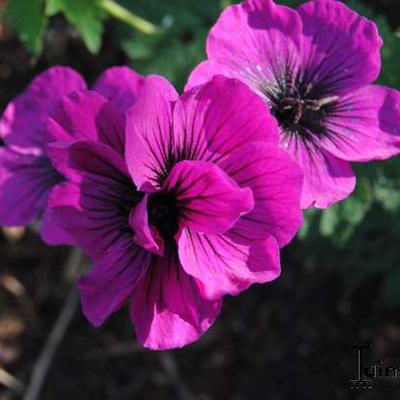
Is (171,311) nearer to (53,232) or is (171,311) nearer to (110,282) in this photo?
(110,282)

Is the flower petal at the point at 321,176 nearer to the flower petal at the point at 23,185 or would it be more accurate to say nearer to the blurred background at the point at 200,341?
the flower petal at the point at 23,185

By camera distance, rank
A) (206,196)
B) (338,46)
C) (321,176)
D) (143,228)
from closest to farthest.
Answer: (143,228)
(206,196)
(321,176)
(338,46)

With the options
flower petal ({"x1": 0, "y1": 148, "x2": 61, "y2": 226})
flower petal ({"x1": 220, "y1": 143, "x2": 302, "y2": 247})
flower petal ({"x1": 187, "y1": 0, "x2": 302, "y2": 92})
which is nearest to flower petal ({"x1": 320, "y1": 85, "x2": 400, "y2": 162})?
flower petal ({"x1": 187, "y1": 0, "x2": 302, "y2": 92})

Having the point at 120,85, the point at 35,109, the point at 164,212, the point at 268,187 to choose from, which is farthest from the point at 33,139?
the point at 268,187

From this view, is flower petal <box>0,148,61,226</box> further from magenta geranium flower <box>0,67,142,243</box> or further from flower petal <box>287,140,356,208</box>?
flower petal <box>287,140,356,208</box>

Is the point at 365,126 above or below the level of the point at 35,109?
above

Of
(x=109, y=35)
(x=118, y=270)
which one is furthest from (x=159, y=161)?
(x=109, y=35)

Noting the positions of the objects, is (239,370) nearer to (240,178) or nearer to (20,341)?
(20,341)
